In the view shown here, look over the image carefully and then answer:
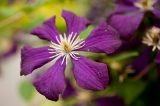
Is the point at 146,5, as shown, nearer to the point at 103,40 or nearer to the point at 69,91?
the point at 103,40

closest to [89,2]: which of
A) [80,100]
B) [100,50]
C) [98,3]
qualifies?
[98,3]

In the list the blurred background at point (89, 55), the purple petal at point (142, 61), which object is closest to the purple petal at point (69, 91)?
the blurred background at point (89, 55)

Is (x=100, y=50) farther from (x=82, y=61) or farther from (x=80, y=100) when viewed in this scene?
(x=80, y=100)

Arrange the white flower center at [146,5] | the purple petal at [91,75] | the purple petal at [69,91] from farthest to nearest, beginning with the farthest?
the purple petal at [69,91]
the white flower center at [146,5]
the purple petal at [91,75]

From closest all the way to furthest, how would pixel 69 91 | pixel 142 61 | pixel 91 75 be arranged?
1. pixel 91 75
2. pixel 142 61
3. pixel 69 91

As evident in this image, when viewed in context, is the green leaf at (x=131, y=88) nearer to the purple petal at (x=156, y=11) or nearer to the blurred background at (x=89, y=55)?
the blurred background at (x=89, y=55)

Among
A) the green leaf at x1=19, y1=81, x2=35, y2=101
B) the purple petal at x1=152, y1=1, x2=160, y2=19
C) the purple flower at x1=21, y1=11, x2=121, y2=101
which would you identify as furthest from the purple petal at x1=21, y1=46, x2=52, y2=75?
the green leaf at x1=19, y1=81, x2=35, y2=101

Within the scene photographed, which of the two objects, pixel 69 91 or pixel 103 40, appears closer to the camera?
pixel 103 40

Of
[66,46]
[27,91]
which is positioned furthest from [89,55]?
[27,91]
